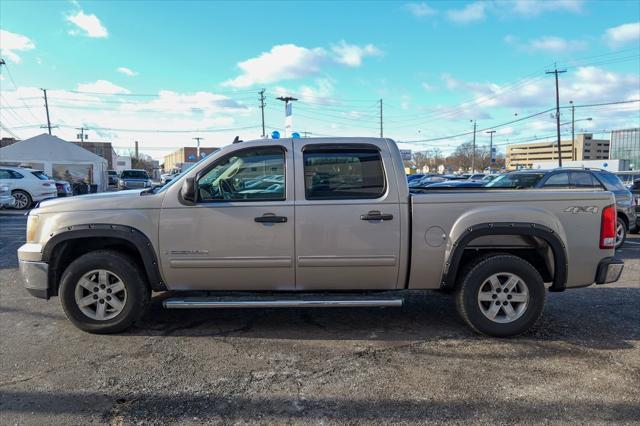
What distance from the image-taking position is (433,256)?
432cm

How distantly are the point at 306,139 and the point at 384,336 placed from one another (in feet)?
6.85

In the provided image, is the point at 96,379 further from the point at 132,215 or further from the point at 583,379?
the point at 583,379

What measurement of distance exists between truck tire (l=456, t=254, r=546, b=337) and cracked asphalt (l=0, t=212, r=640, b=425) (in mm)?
170

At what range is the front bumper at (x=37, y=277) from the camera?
439 cm

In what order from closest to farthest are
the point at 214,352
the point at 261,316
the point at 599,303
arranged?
the point at 214,352 < the point at 261,316 < the point at 599,303

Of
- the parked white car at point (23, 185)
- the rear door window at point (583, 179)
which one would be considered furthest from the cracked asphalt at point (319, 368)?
the parked white car at point (23, 185)

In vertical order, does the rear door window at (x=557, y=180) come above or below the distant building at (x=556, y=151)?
below

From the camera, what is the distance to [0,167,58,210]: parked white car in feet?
55.6

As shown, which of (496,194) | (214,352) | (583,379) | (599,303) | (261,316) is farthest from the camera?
(599,303)

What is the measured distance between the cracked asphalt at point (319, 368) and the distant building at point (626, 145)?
112m

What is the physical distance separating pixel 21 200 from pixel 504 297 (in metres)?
18.3

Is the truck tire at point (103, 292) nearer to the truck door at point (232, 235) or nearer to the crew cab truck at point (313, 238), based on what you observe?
the crew cab truck at point (313, 238)

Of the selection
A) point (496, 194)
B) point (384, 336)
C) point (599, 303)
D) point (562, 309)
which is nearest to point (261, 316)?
point (384, 336)

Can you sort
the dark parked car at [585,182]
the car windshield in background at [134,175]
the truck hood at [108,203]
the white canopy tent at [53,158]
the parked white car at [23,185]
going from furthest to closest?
the car windshield in background at [134,175] → the white canopy tent at [53,158] → the parked white car at [23,185] → the dark parked car at [585,182] → the truck hood at [108,203]
